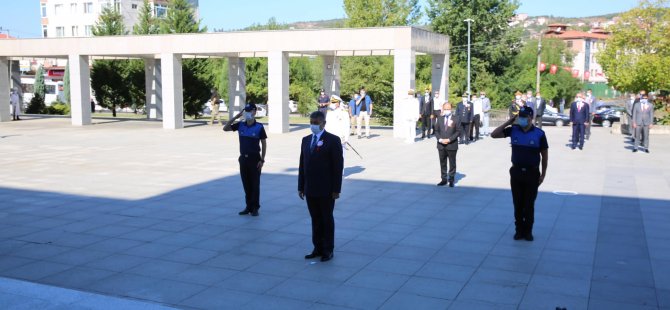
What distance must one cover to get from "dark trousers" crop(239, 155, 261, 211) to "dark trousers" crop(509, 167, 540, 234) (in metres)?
3.70

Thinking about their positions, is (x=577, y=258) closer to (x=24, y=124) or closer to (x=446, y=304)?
(x=446, y=304)

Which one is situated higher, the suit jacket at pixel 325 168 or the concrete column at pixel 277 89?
the concrete column at pixel 277 89

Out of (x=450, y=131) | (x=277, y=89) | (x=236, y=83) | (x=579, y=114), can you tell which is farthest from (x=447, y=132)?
(x=236, y=83)

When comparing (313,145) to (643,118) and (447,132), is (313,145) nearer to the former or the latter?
(447,132)

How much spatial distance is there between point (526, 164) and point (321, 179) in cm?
276

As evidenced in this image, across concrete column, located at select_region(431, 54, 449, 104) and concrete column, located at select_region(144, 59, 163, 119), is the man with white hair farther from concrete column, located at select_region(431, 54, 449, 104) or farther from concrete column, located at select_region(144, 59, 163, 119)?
concrete column, located at select_region(431, 54, 449, 104)

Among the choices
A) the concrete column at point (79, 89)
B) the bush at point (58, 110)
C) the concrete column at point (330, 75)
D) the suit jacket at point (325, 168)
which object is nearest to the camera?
the suit jacket at point (325, 168)

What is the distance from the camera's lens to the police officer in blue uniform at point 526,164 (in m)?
8.02

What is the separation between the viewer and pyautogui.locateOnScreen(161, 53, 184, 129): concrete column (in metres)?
26.4

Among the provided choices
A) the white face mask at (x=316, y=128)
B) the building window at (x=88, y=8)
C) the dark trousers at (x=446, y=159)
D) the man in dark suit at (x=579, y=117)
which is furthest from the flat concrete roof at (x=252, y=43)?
the building window at (x=88, y=8)

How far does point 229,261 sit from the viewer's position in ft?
23.9

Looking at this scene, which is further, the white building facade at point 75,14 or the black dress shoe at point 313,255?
the white building facade at point 75,14

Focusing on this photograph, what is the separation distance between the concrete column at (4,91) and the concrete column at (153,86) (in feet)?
21.7

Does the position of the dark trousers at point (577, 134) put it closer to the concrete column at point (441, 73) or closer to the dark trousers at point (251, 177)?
the concrete column at point (441, 73)
